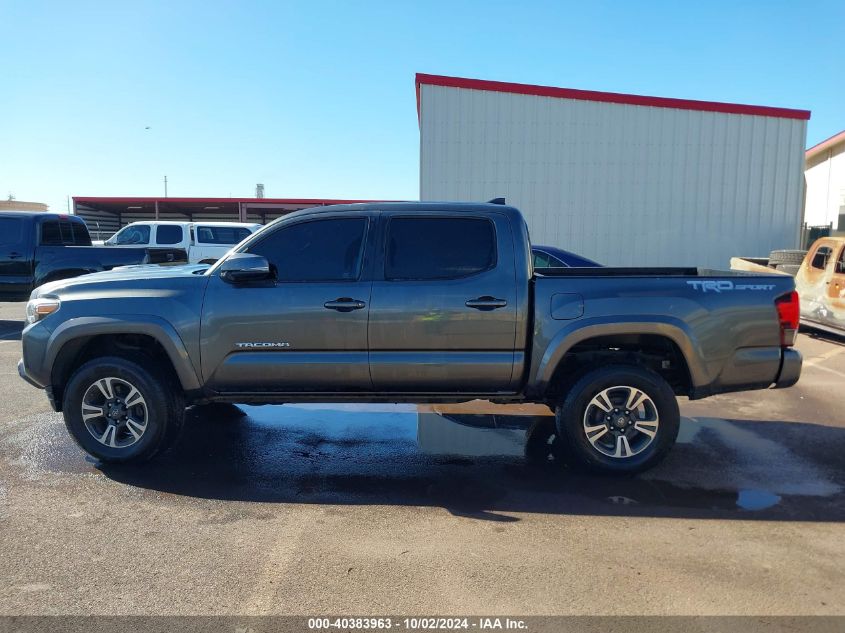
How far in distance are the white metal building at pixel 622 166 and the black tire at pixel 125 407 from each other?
1354 centimetres

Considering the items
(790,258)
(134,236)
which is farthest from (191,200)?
(790,258)

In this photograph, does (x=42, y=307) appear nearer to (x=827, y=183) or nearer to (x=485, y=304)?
(x=485, y=304)

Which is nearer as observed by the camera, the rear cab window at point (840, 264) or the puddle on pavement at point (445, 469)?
the puddle on pavement at point (445, 469)

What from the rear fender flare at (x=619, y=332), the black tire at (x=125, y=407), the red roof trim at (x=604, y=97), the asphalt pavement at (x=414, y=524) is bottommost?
the asphalt pavement at (x=414, y=524)

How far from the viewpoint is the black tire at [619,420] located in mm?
4602

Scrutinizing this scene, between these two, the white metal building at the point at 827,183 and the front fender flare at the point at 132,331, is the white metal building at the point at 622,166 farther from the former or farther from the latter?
the front fender flare at the point at 132,331

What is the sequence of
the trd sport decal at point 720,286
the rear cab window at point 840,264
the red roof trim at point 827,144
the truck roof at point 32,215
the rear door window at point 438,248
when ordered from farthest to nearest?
the red roof trim at point 827,144
the truck roof at point 32,215
the rear cab window at point 840,264
the rear door window at point 438,248
the trd sport decal at point 720,286

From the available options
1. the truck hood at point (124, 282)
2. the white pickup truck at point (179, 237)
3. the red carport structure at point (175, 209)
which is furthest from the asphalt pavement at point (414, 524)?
the red carport structure at point (175, 209)

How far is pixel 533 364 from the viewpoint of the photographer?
460 centimetres

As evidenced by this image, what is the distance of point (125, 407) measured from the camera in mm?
4797

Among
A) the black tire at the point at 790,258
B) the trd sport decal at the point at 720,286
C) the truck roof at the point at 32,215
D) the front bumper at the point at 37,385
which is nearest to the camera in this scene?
the trd sport decal at the point at 720,286

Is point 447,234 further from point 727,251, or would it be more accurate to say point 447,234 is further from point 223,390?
point 727,251

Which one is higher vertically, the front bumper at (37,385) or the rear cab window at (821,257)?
the rear cab window at (821,257)

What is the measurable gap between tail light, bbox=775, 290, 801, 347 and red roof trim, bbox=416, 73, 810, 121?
14.2 metres
